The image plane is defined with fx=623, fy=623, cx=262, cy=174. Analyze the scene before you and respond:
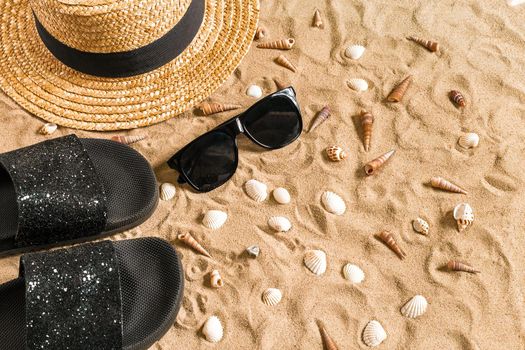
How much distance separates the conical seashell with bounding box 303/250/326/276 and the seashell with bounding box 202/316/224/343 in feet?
1.10

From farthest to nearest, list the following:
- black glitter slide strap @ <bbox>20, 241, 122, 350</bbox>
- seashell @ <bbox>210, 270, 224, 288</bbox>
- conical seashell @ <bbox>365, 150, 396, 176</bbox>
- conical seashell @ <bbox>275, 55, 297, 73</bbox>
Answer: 1. conical seashell @ <bbox>275, 55, 297, 73</bbox>
2. conical seashell @ <bbox>365, 150, 396, 176</bbox>
3. seashell @ <bbox>210, 270, 224, 288</bbox>
4. black glitter slide strap @ <bbox>20, 241, 122, 350</bbox>

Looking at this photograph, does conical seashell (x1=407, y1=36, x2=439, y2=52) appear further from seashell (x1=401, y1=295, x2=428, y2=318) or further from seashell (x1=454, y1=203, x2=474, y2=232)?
seashell (x1=401, y1=295, x2=428, y2=318)

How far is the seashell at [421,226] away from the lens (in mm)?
2033

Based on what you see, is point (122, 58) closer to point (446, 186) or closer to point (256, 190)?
point (256, 190)

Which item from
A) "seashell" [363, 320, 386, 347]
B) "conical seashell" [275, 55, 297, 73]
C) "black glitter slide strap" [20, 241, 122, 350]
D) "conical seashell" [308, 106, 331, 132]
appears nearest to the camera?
"black glitter slide strap" [20, 241, 122, 350]

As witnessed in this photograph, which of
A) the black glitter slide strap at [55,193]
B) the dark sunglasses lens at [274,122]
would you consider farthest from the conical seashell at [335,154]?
the black glitter slide strap at [55,193]

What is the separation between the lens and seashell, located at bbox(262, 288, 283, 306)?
1.92m

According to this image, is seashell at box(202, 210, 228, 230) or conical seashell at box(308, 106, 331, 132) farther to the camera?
conical seashell at box(308, 106, 331, 132)

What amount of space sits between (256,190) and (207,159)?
0.20 metres

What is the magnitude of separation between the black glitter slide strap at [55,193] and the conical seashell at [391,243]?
0.89 meters

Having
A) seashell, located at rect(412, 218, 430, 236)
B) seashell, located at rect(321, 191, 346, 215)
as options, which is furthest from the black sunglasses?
seashell, located at rect(412, 218, 430, 236)

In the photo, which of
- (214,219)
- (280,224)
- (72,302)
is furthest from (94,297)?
(280,224)

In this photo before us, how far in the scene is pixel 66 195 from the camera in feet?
6.20

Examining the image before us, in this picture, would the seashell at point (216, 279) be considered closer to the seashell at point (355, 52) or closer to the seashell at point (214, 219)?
the seashell at point (214, 219)
